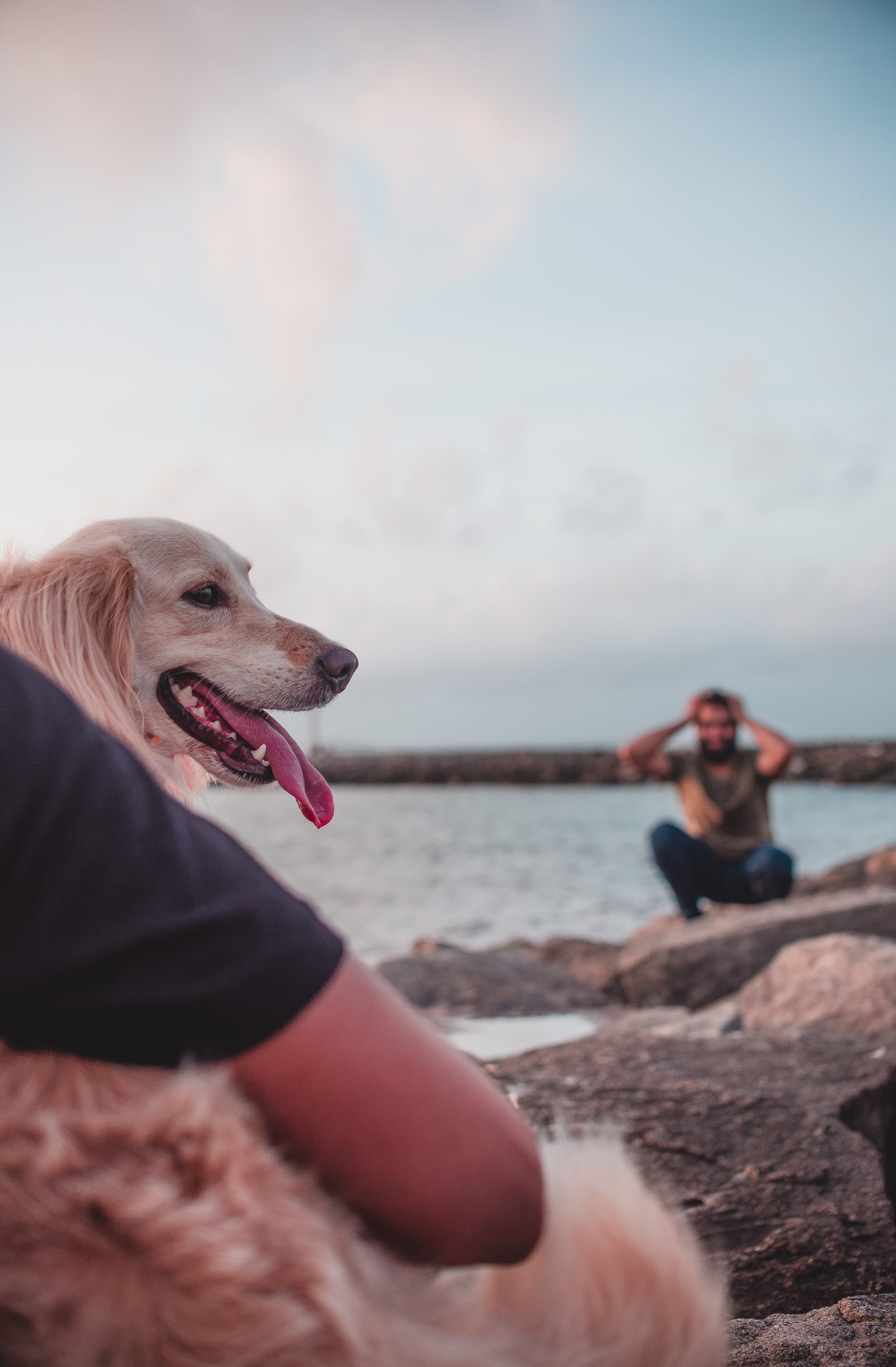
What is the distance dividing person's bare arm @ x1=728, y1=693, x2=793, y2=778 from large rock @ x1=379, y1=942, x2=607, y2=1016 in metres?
2.96

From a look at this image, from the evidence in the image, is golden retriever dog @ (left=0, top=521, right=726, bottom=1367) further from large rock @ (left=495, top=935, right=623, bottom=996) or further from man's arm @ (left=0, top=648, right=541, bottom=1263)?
large rock @ (left=495, top=935, right=623, bottom=996)

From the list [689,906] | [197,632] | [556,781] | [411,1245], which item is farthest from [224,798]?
[556,781]

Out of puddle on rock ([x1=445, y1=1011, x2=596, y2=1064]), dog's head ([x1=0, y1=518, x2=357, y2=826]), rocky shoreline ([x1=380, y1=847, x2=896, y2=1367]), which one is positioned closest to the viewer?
dog's head ([x1=0, y1=518, x2=357, y2=826])

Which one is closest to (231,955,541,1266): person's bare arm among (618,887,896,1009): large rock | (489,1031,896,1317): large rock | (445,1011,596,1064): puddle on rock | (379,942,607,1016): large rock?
(489,1031,896,1317): large rock

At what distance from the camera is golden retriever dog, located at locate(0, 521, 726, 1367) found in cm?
84

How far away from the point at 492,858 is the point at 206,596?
654 inches

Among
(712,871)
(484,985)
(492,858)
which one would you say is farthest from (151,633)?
(492,858)

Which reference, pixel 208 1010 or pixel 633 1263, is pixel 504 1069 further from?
pixel 208 1010

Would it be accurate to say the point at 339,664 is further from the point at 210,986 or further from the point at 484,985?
the point at 484,985

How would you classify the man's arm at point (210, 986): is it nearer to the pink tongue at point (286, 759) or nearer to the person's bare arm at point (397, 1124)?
the person's bare arm at point (397, 1124)

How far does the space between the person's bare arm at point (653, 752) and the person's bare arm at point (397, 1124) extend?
830cm

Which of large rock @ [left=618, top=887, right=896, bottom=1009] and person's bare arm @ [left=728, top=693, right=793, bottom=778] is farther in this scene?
person's bare arm @ [left=728, top=693, right=793, bottom=778]

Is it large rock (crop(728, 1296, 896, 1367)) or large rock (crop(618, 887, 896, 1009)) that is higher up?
large rock (crop(728, 1296, 896, 1367))

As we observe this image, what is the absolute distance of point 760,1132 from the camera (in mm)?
3043
